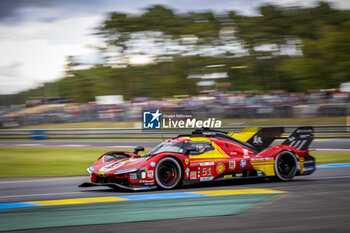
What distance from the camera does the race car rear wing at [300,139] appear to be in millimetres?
9789

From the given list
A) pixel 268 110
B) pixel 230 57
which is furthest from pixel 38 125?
pixel 230 57

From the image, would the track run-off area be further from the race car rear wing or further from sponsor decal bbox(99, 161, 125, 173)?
the race car rear wing

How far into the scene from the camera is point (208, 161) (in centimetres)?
873

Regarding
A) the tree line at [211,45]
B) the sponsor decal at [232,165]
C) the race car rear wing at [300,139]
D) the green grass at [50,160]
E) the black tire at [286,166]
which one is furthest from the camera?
the tree line at [211,45]

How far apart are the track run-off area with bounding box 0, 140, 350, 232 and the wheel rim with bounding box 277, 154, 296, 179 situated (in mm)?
264

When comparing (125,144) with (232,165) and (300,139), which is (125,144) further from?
(232,165)

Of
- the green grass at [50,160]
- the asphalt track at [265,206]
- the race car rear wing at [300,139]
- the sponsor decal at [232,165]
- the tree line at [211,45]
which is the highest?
the tree line at [211,45]

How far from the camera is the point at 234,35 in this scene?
34.4m

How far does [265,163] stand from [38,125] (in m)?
18.8

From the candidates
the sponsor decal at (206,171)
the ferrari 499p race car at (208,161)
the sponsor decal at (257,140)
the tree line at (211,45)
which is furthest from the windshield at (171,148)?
the tree line at (211,45)

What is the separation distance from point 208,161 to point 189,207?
2.13 metres

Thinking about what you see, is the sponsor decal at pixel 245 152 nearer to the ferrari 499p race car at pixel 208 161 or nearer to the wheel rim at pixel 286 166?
the ferrari 499p race car at pixel 208 161

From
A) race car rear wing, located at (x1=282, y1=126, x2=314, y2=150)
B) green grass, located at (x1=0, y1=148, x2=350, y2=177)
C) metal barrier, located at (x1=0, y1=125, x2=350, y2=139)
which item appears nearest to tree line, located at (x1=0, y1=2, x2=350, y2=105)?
metal barrier, located at (x1=0, y1=125, x2=350, y2=139)

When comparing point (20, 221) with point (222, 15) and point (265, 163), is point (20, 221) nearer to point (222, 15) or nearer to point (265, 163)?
point (265, 163)
